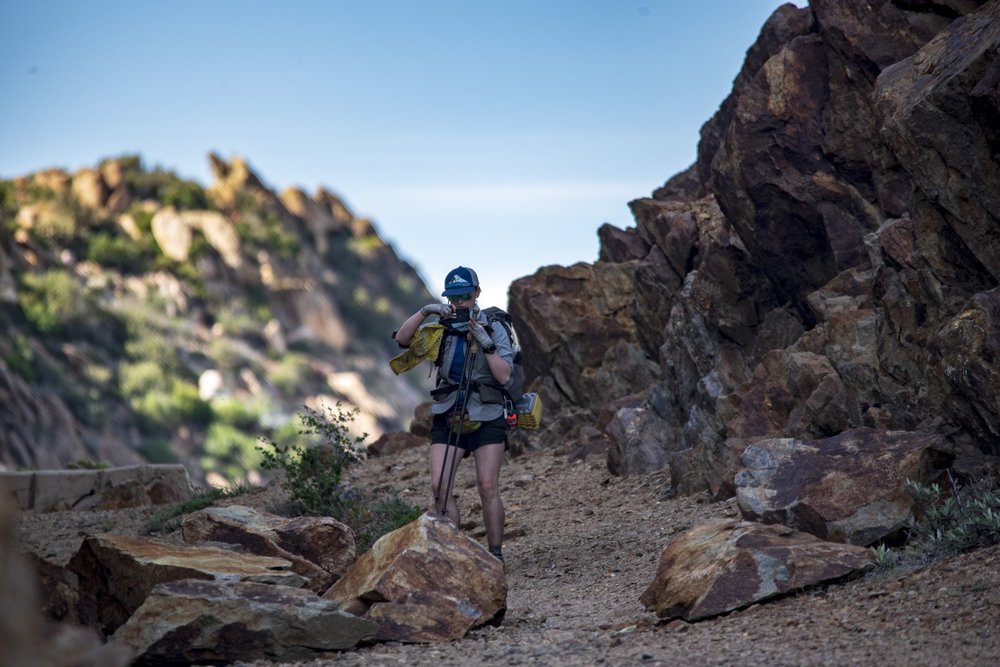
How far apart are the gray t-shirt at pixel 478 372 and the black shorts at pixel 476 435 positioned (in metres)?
0.06

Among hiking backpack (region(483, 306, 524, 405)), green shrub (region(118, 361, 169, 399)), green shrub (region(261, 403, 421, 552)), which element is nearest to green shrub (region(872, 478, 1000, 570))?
hiking backpack (region(483, 306, 524, 405))

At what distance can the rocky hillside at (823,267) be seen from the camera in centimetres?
658

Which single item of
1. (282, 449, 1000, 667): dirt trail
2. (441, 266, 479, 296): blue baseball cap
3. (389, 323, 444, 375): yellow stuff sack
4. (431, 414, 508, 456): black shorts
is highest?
(441, 266, 479, 296): blue baseball cap

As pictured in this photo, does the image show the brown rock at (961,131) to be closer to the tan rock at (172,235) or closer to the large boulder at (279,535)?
the large boulder at (279,535)

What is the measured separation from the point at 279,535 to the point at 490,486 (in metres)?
1.44

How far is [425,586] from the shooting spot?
18.6 ft

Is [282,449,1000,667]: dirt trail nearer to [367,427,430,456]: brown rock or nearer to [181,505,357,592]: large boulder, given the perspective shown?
[181,505,357,592]: large boulder

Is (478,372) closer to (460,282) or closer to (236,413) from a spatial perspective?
(460,282)

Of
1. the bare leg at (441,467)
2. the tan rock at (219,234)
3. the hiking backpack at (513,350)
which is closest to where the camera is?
the bare leg at (441,467)

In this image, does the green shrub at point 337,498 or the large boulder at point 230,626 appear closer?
the large boulder at point 230,626

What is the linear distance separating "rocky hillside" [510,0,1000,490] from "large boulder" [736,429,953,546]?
0.18m

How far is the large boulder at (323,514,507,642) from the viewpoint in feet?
17.9

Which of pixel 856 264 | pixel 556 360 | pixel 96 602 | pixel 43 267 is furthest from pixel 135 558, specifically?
pixel 43 267

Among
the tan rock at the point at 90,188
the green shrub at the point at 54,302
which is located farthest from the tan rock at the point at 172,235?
the green shrub at the point at 54,302
